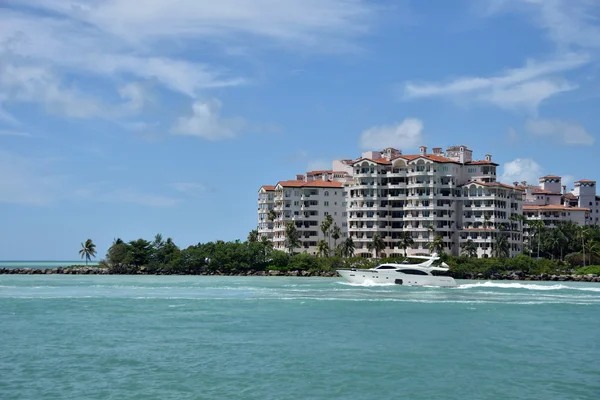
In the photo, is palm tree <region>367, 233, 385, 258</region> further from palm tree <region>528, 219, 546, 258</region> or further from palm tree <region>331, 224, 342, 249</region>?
palm tree <region>528, 219, 546, 258</region>

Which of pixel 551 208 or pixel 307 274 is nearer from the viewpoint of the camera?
pixel 307 274

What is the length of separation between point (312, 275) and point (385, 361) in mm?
93971

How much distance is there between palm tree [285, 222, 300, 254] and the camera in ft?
463

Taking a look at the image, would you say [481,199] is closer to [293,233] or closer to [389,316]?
[293,233]

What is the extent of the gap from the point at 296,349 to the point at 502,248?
3817 inches

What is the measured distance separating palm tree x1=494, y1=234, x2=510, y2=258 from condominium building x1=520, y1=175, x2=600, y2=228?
60.2 ft

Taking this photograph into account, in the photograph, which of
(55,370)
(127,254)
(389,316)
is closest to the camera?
(55,370)

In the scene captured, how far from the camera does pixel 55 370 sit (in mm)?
31438

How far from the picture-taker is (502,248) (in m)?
128

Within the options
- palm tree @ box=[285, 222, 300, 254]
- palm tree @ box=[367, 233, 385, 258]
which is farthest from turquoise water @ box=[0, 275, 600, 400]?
palm tree @ box=[285, 222, 300, 254]

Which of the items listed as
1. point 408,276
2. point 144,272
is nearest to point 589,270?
point 408,276

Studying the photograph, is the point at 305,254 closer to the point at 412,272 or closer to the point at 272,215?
the point at 272,215

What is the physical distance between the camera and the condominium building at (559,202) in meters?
163

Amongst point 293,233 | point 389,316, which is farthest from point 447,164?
point 389,316
